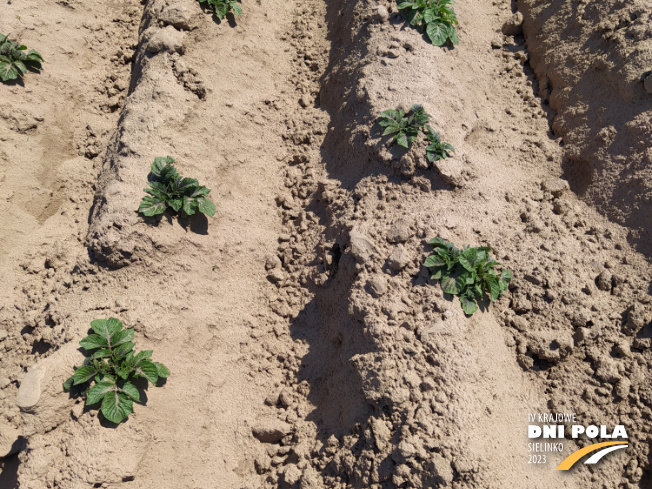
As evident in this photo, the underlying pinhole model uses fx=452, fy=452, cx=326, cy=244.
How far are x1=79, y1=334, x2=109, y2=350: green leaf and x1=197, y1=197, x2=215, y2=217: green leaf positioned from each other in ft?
3.89

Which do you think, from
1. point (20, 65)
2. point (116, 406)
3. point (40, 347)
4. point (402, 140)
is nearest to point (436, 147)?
point (402, 140)

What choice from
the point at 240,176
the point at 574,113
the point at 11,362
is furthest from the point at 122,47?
the point at 574,113

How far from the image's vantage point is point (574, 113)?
3875 millimetres

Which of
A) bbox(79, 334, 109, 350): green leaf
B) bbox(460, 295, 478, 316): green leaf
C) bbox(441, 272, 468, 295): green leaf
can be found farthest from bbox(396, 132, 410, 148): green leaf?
bbox(79, 334, 109, 350): green leaf

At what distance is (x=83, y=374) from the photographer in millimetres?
2994

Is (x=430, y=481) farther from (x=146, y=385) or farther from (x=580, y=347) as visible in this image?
(x=146, y=385)

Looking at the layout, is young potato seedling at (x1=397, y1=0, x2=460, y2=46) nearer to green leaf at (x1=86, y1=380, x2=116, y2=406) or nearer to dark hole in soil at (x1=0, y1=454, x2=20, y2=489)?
green leaf at (x1=86, y1=380, x2=116, y2=406)

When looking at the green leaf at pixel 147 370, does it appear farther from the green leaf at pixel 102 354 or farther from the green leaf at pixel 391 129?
the green leaf at pixel 391 129

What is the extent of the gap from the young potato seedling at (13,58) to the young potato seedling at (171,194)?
6.09 feet

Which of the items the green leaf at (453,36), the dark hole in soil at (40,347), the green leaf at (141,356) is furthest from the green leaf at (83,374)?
the green leaf at (453,36)

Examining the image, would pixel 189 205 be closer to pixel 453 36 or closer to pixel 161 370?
pixel 161 370

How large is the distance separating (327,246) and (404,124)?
1154mm

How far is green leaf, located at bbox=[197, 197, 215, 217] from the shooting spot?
363 cm

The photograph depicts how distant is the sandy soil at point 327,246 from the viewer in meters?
2.92
